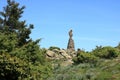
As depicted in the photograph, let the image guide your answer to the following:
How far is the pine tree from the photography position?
1128 inches

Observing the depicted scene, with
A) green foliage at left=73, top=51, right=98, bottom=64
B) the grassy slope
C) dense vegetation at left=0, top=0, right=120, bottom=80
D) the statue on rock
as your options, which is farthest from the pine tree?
the statue on rock

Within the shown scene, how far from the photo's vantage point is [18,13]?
29.7 meters

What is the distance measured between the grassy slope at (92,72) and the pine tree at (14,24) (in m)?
9.40

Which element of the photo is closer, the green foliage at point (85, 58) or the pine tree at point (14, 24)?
the pine tree at point (14, 24)

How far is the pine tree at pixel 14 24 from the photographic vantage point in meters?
28.7

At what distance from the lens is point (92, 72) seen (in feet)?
127

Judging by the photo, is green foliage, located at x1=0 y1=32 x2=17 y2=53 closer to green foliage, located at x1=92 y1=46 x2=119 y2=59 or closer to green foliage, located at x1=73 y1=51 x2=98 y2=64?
green foliage, located at x1=73 y1=51 x2=98 y2=64

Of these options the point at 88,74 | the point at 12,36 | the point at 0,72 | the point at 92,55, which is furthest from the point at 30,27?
the point at 92,55

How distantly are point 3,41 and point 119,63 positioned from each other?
20005 mm

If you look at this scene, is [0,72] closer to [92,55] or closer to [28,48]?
[28,48]

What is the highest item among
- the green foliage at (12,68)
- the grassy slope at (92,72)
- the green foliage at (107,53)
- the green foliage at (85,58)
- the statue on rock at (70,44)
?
the statue on rock at (70,44)

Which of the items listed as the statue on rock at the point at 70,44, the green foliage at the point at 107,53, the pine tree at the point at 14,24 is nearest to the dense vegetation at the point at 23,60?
the pine tree at the point at 14,24

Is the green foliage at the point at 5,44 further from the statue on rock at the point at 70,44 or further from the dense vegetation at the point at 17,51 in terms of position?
the statue on rock at the point at 70,44

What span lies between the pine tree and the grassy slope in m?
9.40
